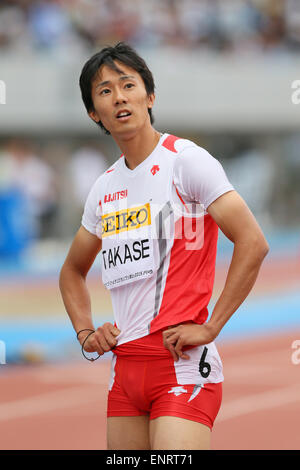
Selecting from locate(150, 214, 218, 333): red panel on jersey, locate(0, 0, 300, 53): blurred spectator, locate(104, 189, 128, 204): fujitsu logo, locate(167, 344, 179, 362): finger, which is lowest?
locate(167, 344, 179, 362): finger

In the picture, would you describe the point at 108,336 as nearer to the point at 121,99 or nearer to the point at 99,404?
the point at 121,99

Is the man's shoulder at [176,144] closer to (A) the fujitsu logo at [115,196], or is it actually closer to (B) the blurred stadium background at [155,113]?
(A) the fujitsu logo at [115,196]

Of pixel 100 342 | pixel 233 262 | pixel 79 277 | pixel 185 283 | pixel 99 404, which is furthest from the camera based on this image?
pixel 99 404

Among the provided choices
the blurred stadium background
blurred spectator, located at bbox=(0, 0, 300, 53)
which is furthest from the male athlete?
blurred spectator, located at bbox=(0, 0, 300, 53)

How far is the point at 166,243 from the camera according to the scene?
3473 mm

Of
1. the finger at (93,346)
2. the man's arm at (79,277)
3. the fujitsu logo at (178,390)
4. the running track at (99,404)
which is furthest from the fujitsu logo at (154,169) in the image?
the running track at (99,404)

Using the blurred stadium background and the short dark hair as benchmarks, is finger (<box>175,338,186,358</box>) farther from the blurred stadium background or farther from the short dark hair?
the blurred stadium background

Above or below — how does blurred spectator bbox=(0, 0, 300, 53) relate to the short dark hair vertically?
above

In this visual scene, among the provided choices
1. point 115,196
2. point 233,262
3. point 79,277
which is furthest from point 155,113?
point 233,262

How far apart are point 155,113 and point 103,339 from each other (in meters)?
20.2

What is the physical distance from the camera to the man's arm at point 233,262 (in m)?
3.30

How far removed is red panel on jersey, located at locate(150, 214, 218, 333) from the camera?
3443mm

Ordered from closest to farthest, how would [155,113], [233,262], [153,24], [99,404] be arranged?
[233,262], [99,404], [155,113], [153,24]
